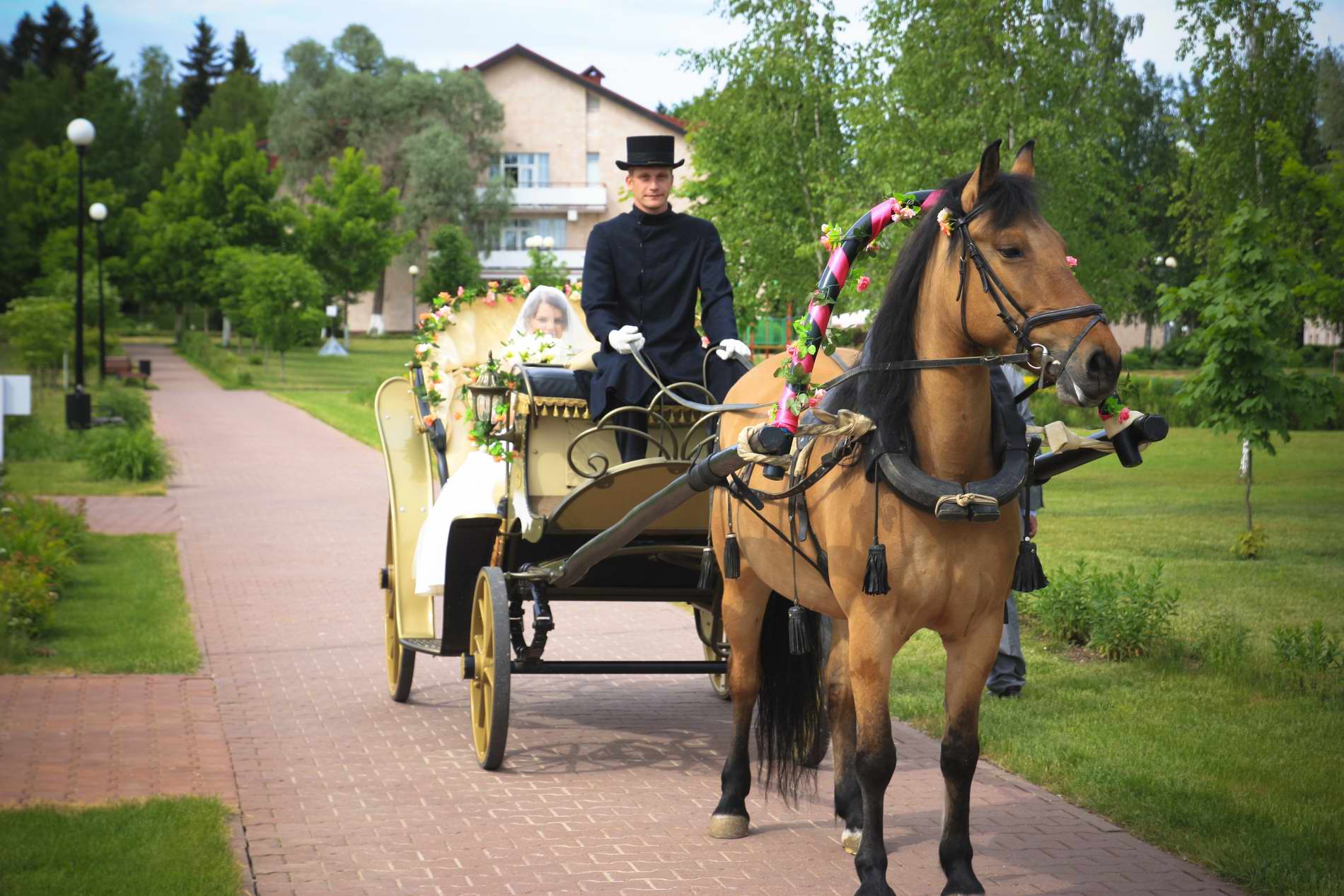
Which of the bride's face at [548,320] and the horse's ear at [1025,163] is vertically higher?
the horse's ear at [1025,163]

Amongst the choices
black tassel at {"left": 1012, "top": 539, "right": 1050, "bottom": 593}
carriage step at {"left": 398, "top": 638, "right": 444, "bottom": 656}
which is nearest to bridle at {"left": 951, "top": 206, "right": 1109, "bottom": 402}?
black tassel at {"left": 1012, "top": 539, "right": 1050, "bottom": 593}

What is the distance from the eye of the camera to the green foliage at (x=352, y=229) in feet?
189

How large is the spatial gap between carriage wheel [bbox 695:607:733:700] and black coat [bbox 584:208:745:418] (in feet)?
6.01

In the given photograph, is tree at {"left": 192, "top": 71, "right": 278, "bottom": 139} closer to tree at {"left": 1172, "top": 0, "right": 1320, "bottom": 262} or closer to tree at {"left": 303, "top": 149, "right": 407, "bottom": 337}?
tree at {"left": 303, "top": 149, "right": 407, "bottom": 337}

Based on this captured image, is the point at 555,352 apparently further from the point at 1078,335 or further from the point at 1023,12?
the point at 1023,12

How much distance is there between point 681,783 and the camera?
6.66m

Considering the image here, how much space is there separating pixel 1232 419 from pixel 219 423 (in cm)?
2162

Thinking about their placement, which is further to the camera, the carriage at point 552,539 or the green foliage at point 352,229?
the green foliage at point 352,229

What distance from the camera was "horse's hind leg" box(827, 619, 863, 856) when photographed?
5.61 metres

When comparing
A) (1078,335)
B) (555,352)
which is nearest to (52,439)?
(555,352)

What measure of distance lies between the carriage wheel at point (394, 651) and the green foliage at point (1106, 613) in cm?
447

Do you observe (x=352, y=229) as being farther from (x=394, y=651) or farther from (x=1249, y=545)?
(x=394, y=651)

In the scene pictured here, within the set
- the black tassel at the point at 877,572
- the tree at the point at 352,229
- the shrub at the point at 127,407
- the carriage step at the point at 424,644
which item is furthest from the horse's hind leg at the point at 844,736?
the tree at the point at 352,229

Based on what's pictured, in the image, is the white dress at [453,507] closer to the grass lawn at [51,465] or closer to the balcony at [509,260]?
the grass lawn at [51,465]
